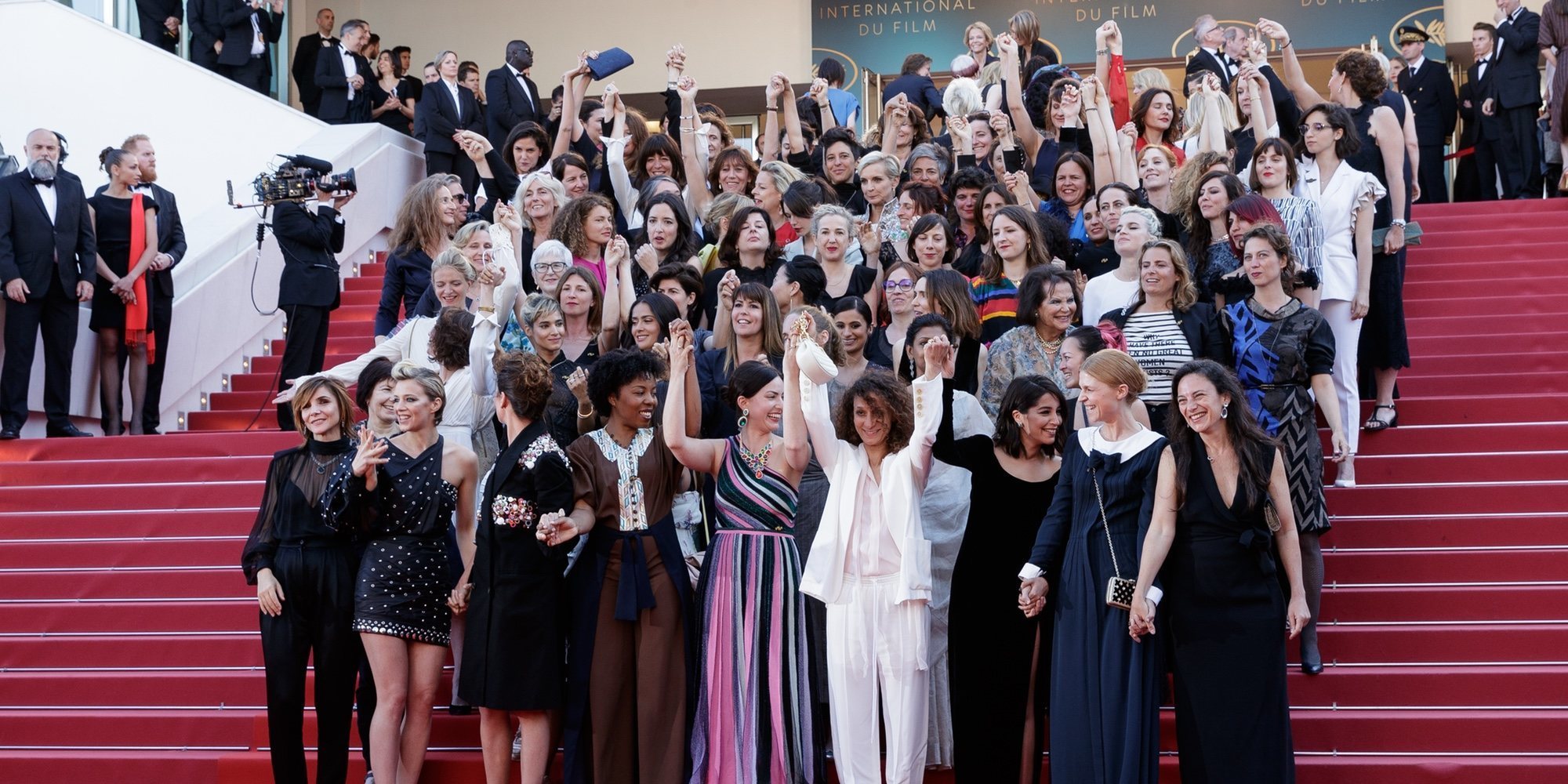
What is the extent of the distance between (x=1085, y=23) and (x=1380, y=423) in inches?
425

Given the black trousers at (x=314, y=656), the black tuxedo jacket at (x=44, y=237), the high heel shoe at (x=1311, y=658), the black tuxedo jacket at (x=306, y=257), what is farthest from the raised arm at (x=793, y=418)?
the black tuxedo jacket at (x=44, y=237)

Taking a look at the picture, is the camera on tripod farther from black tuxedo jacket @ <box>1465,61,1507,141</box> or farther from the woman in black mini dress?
black tuxedo jacket @ <box>1465,61,1507,141</box>

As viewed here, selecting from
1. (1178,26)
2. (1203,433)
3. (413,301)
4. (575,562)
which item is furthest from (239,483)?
(1178,26)

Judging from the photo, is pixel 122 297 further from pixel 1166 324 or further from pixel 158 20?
pixel 1166 324

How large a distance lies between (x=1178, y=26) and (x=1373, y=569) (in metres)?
11.7

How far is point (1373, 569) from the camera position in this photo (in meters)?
6.50

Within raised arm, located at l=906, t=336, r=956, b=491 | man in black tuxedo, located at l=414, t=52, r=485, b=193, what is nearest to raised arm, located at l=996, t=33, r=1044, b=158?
man in black tuxedo, located at l=414, t=52, r=485, b=193

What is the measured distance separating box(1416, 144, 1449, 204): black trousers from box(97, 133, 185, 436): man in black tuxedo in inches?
354

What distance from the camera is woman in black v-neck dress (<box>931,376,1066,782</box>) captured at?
5.36m

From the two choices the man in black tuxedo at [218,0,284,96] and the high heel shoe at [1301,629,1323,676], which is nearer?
the high heel shoe at [1301,629,1323,676]

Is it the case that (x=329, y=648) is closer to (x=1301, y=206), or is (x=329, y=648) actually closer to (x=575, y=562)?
(x=575, y=562)

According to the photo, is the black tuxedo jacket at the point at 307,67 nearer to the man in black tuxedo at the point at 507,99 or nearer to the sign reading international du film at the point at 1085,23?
the man in black tuxedo at the point at 507,99

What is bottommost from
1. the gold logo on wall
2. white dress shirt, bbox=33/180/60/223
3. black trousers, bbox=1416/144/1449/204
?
white dress shirt, bbox=33/180/60/223

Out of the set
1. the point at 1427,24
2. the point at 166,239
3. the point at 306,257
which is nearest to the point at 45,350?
the point at 166,239
